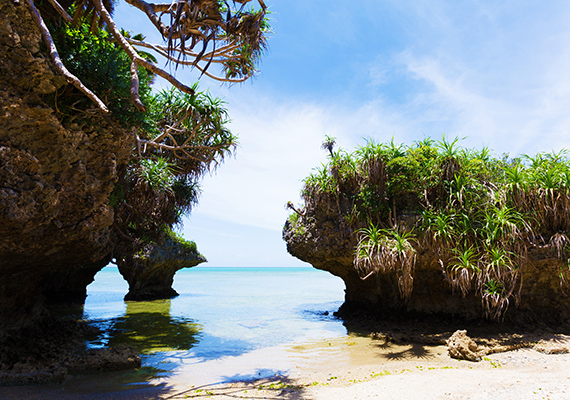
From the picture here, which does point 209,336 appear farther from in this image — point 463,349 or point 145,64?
point 145,64

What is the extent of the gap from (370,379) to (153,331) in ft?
22.0

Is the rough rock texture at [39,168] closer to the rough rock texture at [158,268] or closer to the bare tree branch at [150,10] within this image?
the bare tree branch at [150,10]

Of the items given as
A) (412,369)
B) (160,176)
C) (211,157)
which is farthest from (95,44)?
(412,369)

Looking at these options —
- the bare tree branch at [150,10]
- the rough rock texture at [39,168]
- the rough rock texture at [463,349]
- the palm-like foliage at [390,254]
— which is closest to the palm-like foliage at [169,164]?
the rough rock texture at [39,168]

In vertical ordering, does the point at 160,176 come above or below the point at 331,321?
above

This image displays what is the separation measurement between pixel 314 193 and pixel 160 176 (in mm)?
4403

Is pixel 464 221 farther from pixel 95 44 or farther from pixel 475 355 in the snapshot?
pixel 95 44

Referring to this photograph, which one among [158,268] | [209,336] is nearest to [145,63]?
[209,336]

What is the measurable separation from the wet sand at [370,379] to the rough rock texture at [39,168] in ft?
7.32

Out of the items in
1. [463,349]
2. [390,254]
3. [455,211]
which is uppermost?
[455,211]

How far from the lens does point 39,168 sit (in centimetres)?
443

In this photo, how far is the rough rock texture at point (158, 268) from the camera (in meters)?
15.4

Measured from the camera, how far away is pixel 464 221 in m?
7.36

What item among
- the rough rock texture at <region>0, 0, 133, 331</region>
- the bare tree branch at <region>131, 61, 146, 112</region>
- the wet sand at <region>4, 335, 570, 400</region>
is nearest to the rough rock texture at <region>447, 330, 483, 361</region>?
the wet sand at <region>4, 335, 570, 400</region>
